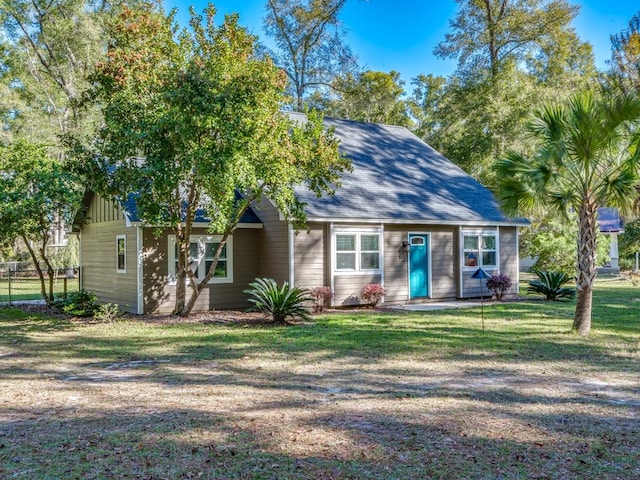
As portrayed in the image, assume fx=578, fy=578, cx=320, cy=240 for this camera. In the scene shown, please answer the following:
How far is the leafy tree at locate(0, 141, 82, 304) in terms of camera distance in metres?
14.1

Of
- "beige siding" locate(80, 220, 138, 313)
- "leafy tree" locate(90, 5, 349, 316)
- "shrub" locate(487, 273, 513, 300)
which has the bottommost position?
"shrub" locate(487, 273, 513, 300)

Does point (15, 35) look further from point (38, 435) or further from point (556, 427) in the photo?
point (556, 427)

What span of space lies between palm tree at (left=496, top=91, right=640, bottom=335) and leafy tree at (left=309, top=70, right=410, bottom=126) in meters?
26.4

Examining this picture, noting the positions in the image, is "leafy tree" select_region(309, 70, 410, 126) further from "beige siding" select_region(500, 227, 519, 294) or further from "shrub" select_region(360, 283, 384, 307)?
"shrub" select_region(360, 283, 384, 307)

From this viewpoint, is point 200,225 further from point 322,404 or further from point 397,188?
point 322,404

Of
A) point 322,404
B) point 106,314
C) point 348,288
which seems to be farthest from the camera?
point 348,288

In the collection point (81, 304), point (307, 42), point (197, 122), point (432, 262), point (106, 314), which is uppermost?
point (307, 42)

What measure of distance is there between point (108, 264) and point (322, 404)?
12252mm

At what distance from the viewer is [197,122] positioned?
34.4ft

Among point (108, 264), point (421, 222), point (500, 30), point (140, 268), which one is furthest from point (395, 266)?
point (500, 30)

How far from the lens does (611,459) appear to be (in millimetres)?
4512

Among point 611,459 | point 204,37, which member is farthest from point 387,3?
point 611,459

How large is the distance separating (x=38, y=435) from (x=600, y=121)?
9.46 m

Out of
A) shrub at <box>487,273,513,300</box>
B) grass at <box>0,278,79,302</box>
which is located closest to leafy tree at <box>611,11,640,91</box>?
shrub at <box>487,273,513,300</box>
